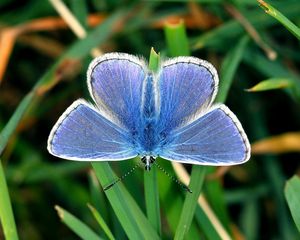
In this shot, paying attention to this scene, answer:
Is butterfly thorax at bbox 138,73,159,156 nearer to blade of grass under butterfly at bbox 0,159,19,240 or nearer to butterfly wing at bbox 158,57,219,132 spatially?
butterfly wing at bbox 158,57,219,132

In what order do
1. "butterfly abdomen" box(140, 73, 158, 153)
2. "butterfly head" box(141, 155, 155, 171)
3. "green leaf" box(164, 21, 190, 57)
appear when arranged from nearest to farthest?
"butterfly head" box(141, 155, 155, 171) → "butterfly abdomen" box(140, 73, 158, 153) → "green leaf" box(164, 21, 190, 57)

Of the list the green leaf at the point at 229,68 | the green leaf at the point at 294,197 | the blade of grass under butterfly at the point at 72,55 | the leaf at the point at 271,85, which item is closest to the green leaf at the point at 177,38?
the green leaf at the point at 229,68

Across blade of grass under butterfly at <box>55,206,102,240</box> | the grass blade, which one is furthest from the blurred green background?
blade of grass under butterfly at <box>55,206,102,240</box>

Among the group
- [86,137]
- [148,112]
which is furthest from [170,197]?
[86,137]

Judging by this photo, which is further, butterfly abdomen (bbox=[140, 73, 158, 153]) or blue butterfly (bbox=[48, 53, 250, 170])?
butterfly abdomen (bbox=[140, 73, 158, 153])

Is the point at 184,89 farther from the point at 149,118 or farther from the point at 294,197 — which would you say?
the point at 294,197

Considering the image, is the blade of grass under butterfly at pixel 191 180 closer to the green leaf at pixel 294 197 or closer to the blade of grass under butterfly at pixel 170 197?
the blade of grass under butterfly at pixel 170 197
